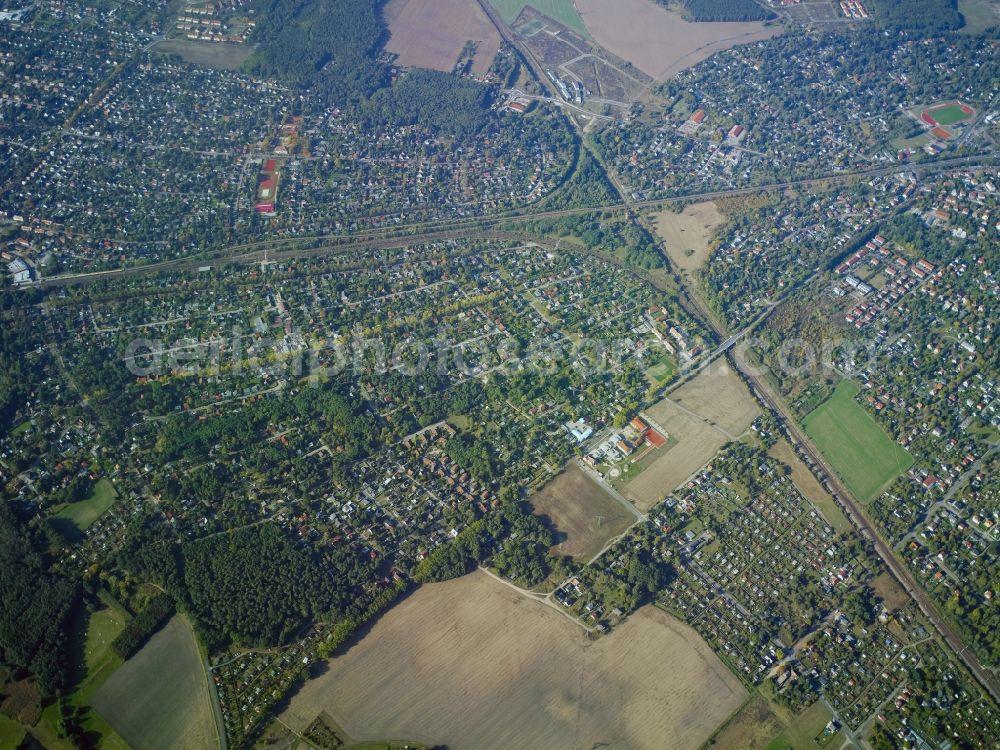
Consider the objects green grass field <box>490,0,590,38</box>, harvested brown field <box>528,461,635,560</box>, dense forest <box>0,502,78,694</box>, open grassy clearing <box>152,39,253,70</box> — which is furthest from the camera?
green grass field <box>490,0,590,38</box>

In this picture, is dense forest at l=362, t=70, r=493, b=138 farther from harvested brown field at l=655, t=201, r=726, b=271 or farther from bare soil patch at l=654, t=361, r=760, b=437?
bare soil patch at l=654, t=361, r=760, b=437

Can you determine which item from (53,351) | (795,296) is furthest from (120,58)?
(795,296)

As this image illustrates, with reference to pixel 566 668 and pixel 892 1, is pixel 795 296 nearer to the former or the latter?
pixel 566 668

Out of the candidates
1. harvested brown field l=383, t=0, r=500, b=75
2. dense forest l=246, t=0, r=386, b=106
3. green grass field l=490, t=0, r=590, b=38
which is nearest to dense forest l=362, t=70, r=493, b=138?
dense forest l=246, t=0, r=386, b=106

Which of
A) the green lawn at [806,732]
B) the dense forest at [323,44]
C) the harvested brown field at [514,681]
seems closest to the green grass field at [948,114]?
the dense forest at [323,44]

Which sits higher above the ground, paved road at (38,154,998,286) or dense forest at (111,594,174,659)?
paved road at (38,154,998,286)

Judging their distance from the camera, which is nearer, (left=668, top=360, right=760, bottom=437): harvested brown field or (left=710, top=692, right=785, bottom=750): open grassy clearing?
(left=710, top=692, right=785, bottom=750): open grassy clearing

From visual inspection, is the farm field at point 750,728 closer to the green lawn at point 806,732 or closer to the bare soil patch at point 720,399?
the green lawn at point 806,732
